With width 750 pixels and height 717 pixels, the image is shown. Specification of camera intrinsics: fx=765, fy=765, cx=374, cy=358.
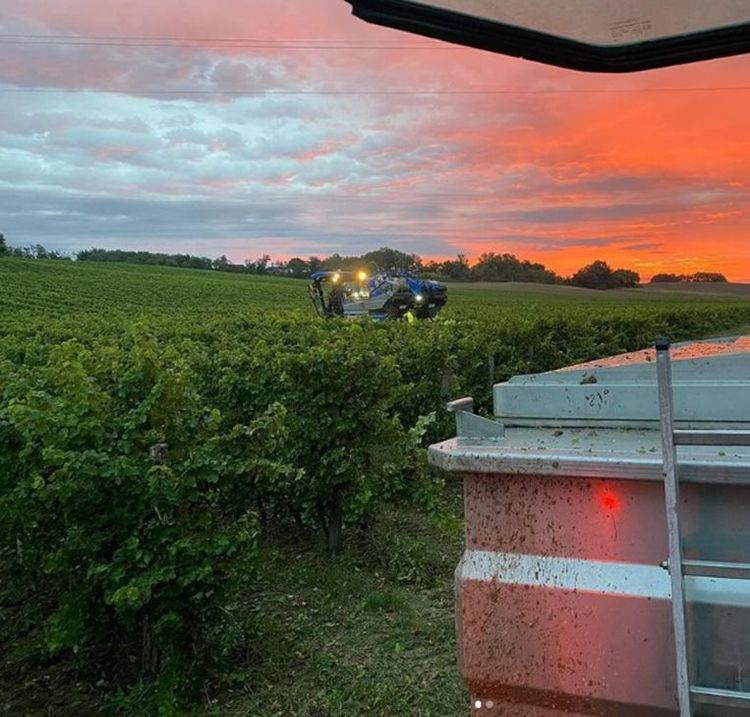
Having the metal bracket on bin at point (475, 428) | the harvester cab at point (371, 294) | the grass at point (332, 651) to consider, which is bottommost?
the grass at point (332, 651)

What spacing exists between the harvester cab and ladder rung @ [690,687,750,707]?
934 inches

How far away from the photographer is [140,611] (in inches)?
137

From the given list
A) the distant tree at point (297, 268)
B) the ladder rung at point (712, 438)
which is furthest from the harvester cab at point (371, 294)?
the distant tree at point (297, 268)

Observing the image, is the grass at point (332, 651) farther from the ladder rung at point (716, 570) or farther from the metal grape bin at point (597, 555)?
the ladder rung at point (716, 570)

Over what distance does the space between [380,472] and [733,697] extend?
3.86m

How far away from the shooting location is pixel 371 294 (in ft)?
85.5

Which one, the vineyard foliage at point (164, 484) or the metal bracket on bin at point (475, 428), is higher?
the metal bracket on bin at point (475, 428)

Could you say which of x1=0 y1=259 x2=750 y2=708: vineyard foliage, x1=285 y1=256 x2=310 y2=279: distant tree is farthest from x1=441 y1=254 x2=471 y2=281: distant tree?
x1=0 y1=259 x2=750 y2=708: vineyard foliage

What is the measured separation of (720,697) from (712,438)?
0.47 metres

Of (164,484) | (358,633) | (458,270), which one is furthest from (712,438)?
(458,270)

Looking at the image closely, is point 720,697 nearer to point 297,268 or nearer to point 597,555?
point 597,555

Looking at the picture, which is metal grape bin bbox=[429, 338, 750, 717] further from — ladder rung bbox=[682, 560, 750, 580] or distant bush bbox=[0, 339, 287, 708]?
distant bush bbox=[0, 339, 287, 708]

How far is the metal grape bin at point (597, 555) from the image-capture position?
4.76 ft

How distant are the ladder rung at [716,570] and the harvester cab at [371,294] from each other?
77.7ft
